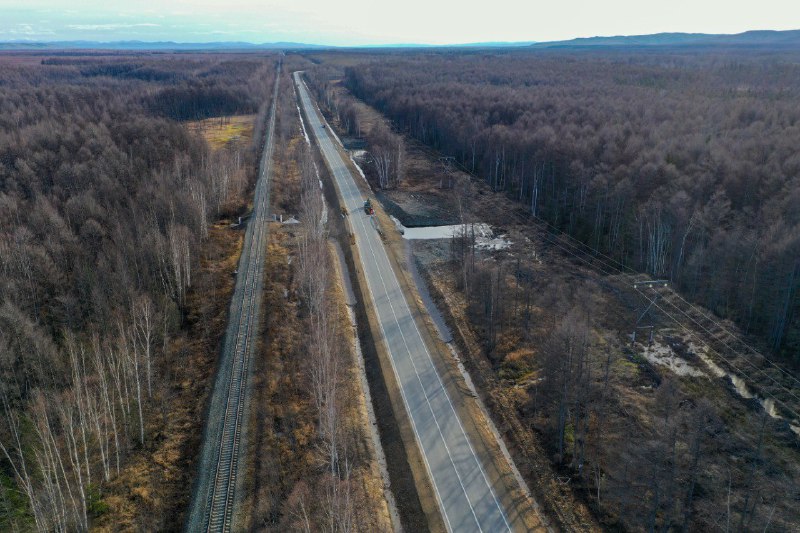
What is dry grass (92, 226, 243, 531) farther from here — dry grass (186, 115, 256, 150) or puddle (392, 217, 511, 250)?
dry grass (186, 115, 256, 150)

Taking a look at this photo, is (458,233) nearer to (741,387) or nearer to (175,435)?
(741,387)

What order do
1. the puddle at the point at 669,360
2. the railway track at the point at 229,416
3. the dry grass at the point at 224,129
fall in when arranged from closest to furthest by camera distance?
1. the railway track at the point at 229,416
2. the puddle at the point at 669,360
3. the dry grass at the point at 224,129

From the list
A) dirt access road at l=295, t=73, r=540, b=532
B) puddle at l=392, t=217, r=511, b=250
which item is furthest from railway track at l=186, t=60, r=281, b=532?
puddle at l=392, t=217, r=511, b=250

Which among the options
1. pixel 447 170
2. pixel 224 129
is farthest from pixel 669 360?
pixel 224 129

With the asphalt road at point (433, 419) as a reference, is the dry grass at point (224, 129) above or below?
above

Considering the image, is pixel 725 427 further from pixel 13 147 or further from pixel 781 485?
pixel 13 147

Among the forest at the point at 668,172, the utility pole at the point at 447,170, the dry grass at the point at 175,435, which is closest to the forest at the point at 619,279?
the forest at the point at 668,172

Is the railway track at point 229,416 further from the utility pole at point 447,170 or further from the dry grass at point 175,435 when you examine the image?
the utility pole at point 447,170

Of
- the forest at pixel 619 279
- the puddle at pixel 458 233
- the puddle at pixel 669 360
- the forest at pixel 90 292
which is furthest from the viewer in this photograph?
the puddle at pixel 458 233

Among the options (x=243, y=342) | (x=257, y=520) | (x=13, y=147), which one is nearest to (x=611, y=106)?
(x=243, y=342)
